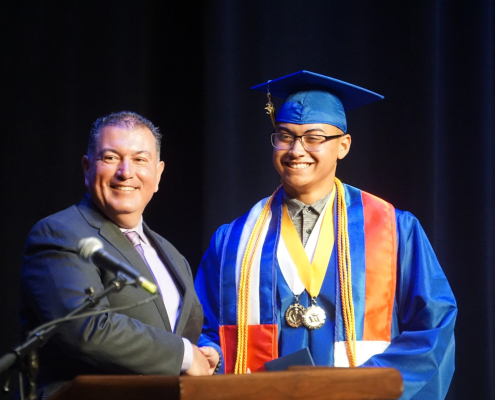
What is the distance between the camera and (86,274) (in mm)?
2297

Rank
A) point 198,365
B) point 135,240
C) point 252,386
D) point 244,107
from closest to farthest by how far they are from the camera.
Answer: point 252,386
point 198,365
point 135,240
point 244,107

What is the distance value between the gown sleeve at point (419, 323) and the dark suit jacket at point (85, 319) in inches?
38.0

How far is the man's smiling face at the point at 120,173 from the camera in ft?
8.47

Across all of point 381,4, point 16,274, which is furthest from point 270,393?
point 381,4

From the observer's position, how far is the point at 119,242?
253cm

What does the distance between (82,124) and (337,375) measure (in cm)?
285

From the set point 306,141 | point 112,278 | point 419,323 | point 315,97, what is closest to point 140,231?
point 112,278

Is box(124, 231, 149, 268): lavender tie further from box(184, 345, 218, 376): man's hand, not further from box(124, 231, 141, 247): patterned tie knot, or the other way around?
box(184, 345, 218, 376): man's hand

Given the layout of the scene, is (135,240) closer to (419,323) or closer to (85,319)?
(85,319)

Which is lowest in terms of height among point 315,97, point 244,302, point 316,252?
point 244,302

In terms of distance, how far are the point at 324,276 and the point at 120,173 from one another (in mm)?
1034

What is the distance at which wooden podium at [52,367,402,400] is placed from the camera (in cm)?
155

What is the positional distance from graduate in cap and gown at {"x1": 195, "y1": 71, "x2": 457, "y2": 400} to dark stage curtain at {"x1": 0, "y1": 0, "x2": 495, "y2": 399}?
70 centimetres

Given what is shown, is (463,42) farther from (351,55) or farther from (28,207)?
(28,207)
